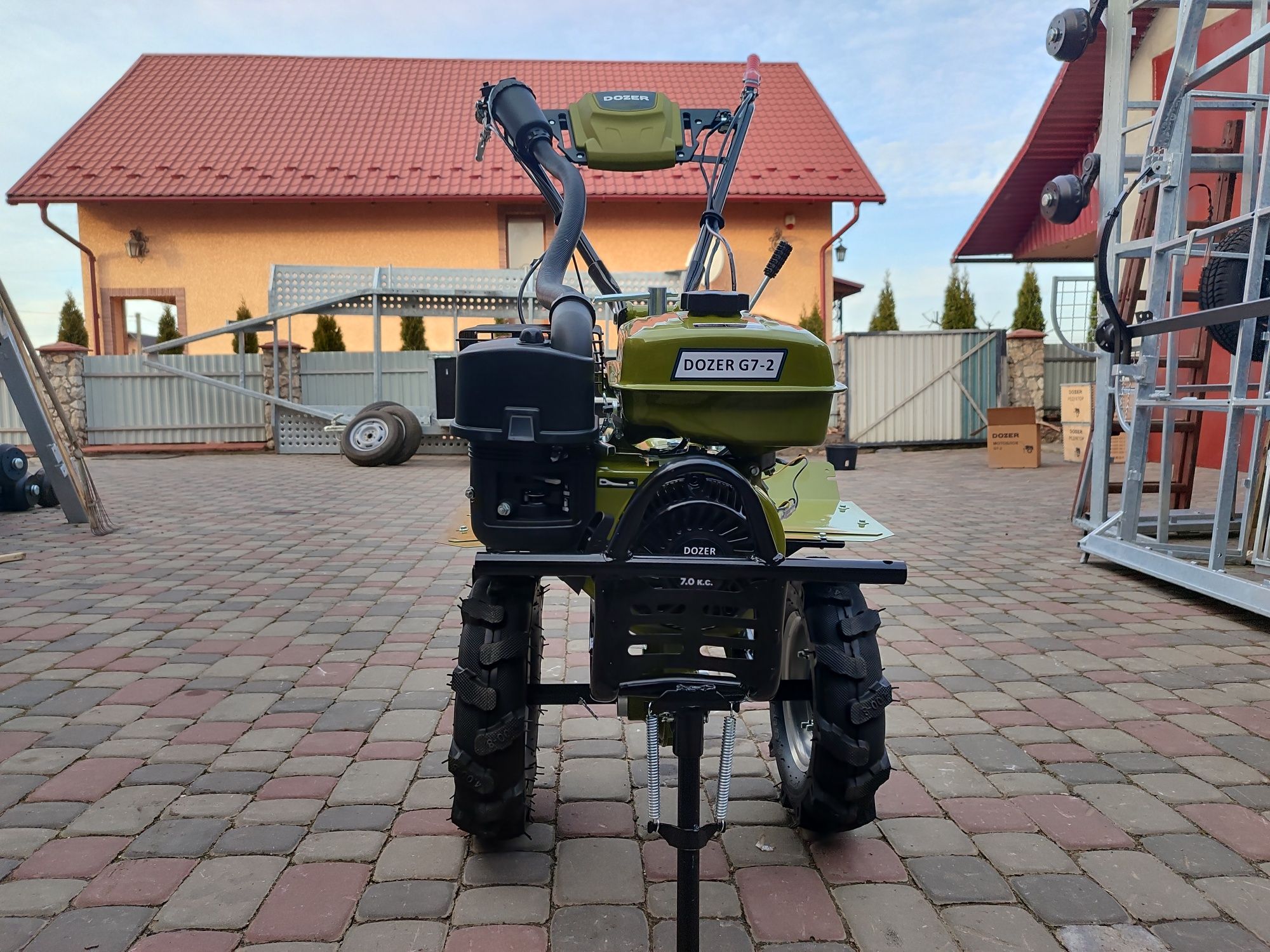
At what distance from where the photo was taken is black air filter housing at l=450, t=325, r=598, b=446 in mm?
1869

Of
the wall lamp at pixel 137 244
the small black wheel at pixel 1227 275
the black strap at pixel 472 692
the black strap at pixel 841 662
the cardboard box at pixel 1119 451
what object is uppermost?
the wall lamp at pixel 137 244

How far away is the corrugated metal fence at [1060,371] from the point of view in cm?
1598

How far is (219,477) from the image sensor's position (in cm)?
1113

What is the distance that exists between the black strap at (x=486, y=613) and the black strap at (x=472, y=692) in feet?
0.38

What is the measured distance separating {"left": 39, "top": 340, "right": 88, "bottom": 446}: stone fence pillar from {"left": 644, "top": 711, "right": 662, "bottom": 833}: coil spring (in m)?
15.7

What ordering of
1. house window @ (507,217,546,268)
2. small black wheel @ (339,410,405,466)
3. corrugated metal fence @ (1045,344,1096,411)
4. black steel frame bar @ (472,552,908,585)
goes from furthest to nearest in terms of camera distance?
1. house window @ (507,217,546,268)
2. corrugated metal fence @ (1045,344,1096,411)
3. small black wheel @ (339,410,405,466)
4. black steel frame bar @ (472,552,908,585)

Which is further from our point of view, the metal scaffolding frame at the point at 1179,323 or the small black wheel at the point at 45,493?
the small black wheel at the point at 45,493

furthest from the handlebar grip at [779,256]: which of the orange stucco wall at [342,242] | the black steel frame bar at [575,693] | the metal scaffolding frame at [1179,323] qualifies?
the orange stucco wall at [342,242]

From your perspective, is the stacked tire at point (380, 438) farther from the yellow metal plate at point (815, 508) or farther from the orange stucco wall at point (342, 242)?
the yellow metal plate at point (815, 508)

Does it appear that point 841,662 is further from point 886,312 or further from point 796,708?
point 886,312

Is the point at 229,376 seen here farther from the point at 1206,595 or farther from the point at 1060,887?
the point at 1060,887

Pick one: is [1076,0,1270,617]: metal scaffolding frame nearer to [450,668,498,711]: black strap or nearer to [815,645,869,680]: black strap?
[815,645,869,680]: black strap

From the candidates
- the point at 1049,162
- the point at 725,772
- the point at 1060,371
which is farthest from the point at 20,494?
the point at 1060,371

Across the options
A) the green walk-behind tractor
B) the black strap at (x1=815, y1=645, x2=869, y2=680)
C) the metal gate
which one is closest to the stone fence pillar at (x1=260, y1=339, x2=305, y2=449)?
the metal gate
